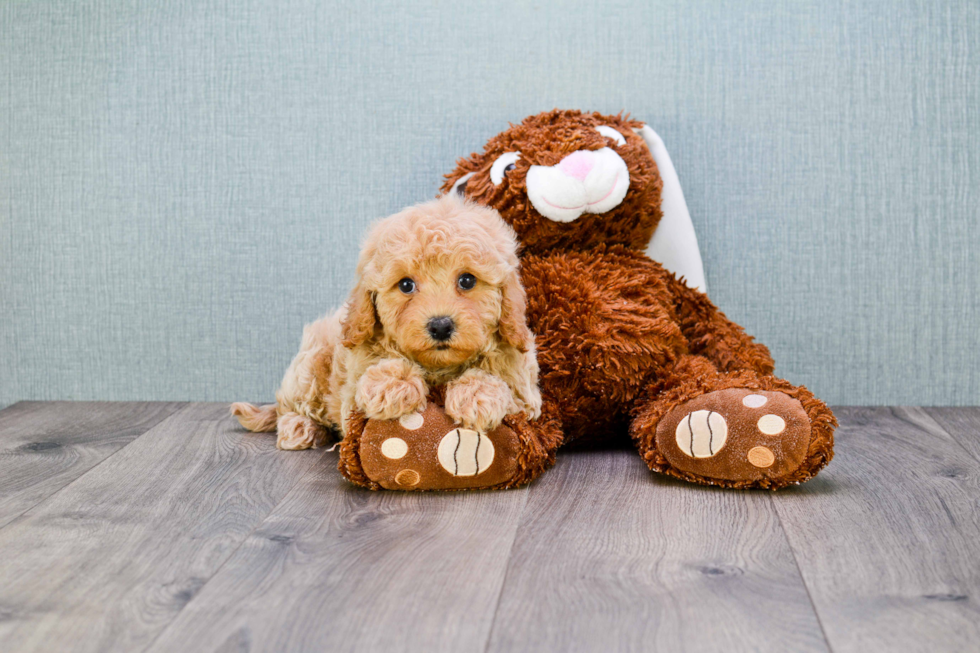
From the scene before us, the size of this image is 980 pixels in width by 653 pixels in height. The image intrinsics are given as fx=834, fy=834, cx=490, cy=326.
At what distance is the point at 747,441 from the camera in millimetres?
1109

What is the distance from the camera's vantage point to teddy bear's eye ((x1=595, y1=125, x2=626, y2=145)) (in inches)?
55.2

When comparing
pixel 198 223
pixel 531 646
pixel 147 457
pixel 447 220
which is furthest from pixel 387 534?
pixel 198 223

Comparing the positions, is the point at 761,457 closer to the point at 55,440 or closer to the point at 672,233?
the point at 672,233

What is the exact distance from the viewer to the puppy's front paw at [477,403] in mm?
1104

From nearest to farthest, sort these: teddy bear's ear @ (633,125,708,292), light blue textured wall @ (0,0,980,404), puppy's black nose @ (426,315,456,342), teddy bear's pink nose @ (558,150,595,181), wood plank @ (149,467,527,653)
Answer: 1. wood plank @ (149,467,527,653)
2. puppy's black nose @ (426,315,456,342)
3. teddy bear's pink nose @ (558,150,595,181)
4. teddy bear's ear @ (633,125,708,292)
5. light blue textured wall @ (0,0,980,404)

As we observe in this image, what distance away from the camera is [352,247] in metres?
1.70

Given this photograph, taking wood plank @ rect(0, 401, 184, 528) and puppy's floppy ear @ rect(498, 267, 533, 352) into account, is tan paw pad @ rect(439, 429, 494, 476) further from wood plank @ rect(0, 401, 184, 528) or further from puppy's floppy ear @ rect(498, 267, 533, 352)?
wood plank @ rect(0, 401, 184, 528)

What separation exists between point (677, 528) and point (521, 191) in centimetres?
62

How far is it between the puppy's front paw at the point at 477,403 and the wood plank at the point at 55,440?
1.89 feet

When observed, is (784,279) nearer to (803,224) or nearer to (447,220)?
(803,224)

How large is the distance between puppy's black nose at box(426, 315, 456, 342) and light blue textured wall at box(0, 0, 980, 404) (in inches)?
26.1

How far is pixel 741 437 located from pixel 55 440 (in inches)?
45.8

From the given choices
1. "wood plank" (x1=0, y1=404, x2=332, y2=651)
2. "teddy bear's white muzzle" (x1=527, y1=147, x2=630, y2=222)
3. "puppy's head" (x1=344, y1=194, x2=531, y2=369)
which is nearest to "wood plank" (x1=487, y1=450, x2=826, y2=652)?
"puppy's head" (x1=344, y1=194, x2=531, y2=369)

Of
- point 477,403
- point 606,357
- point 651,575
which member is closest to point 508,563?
point 651,575
